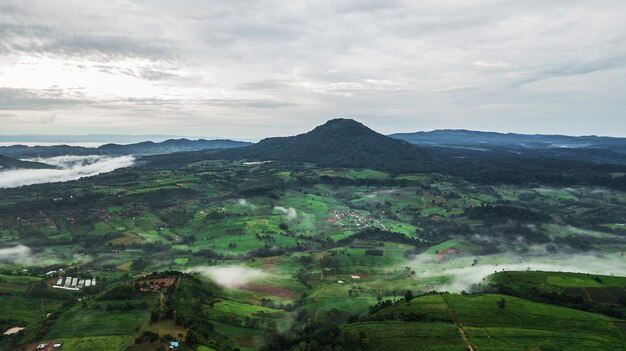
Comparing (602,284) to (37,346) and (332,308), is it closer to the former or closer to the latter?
(332,308)

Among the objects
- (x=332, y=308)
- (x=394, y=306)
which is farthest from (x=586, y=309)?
(x=332, y=308)

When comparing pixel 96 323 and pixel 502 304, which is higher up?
pixel 502 304

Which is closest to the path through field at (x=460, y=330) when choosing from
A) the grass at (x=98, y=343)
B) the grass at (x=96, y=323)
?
the grass at (x=98, y=343)

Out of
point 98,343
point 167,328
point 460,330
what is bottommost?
point 98,343

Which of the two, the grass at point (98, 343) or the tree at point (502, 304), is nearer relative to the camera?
the grass at point (98, 343)

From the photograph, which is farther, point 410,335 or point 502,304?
point 502,304

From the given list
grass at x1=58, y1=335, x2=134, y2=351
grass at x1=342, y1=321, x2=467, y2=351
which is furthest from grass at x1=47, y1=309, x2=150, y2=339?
grass at x1=342, y1=321, x2=467, y2=351

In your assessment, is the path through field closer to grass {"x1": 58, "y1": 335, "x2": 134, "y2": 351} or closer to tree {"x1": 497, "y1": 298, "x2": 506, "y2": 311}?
tree {"x1": 497, "y1": 298, "x2": 506, "y2": 311}

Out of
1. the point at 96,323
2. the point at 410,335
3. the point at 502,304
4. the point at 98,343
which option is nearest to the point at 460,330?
the point at 410,335

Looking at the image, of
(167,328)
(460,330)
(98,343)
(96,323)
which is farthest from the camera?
(96,323)

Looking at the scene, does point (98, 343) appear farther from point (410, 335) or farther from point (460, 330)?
point (460, 330)

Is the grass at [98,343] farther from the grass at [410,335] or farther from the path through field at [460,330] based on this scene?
the path through field at [460,330]
